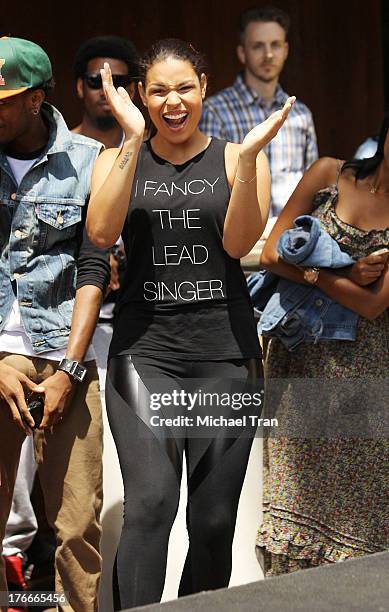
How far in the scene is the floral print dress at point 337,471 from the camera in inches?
156

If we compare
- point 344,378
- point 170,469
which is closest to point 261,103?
point 344,378

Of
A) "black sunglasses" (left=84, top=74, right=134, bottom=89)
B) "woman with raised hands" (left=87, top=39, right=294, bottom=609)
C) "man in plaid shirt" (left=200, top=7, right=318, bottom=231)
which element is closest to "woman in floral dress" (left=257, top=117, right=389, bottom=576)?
"woman with raised hands" (left=87, top=39, right=294, bottom=609)

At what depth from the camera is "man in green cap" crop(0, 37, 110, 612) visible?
3553 millimetres

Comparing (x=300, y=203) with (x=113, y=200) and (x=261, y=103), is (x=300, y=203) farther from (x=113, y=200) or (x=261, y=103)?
(x=261, y=103)

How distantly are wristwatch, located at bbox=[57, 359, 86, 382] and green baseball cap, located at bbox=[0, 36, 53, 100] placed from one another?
83 centimetres

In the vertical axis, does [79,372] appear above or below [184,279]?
below

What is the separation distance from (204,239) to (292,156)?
271 cm

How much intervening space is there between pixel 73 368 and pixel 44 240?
414 mm

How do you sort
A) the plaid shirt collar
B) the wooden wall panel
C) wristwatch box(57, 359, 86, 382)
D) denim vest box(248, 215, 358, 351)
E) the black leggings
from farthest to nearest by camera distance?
the wooden wall panel → the plaid shirt collar → denim vest box(248, 215, 358, 351) → wristwatch box(57, 359, 86, 382) → the black leggings

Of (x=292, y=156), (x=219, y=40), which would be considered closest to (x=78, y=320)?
(x=292, y=156)

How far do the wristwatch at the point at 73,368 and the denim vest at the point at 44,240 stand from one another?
0.07m

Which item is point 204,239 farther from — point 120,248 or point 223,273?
point 120,248

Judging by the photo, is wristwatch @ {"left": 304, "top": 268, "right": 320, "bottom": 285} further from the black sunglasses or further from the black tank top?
the black sunglasses

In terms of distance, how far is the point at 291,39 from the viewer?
7.60 meters
